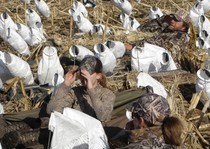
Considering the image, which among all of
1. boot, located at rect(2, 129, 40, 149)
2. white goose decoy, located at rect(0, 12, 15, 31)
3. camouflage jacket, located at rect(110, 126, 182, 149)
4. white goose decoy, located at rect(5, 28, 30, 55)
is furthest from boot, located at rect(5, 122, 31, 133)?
white goose decoy, located at rect(0, 12, 15, 31)

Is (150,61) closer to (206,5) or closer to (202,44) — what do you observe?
(202,44)

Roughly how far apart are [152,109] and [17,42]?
3752mm

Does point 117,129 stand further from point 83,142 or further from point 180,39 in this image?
point 180,39

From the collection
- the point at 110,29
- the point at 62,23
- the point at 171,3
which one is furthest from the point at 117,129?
the point at 171,3

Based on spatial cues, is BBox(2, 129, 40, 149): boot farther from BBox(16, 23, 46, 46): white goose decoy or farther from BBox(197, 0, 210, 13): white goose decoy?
BBox(197, 0, 210, 13): white goose decoy

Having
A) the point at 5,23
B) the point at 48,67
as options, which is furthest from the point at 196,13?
the point at 48,67

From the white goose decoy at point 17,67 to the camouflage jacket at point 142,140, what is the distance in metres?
2.21

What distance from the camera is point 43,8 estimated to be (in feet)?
30.7

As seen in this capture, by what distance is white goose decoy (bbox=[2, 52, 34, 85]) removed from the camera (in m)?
Answer: 6.16

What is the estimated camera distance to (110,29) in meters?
8.24

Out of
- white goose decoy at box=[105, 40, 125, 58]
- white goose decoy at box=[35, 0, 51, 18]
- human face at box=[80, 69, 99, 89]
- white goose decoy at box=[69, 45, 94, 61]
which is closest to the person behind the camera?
human face at box=[80, 69, 99, 89]

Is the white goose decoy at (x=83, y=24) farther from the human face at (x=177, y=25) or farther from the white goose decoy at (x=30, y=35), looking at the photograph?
the human face at (x=177, y=25)

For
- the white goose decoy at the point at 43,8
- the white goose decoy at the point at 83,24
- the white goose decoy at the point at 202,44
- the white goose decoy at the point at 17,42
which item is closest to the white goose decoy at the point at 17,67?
the white goose decoy at the point at 17,42

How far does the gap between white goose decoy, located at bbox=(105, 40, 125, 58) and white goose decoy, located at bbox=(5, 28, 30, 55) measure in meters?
1.05
